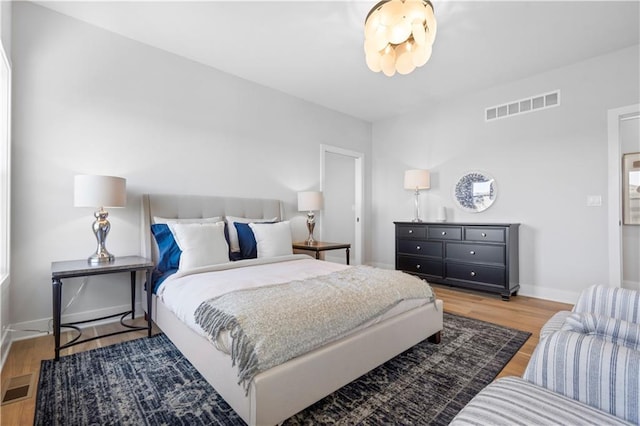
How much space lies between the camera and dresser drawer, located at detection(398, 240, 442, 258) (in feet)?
13.2

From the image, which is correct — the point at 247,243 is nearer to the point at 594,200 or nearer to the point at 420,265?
the point at 420,265

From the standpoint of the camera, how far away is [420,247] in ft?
13.8

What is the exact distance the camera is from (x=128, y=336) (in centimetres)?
247

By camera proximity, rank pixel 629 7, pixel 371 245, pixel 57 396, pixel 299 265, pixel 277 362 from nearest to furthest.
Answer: pixel 277 362 < pixel 57 396 < pixel 629 7 < pixel 299 265 < pixel 371 245

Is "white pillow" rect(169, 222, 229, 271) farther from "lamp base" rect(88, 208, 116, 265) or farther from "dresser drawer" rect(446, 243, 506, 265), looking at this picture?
"dresser drawer" rect(446, 243, 506, 265)

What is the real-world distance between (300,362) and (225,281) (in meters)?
0.86

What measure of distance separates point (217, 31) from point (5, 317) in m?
2.87

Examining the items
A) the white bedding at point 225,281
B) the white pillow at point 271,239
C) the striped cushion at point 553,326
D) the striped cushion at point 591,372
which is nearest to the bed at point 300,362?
the white bedding at point 225,281

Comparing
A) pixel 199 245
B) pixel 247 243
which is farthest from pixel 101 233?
pixel 247 243

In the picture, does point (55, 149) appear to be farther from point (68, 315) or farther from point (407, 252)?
point (407, 252)

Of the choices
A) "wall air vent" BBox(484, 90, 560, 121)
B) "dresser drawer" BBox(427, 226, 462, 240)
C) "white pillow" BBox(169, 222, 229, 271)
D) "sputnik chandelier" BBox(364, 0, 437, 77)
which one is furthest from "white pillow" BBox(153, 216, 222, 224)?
"wall air vent" BBox(484, 90, 560, 121)

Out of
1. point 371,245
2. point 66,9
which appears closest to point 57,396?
point 66,9

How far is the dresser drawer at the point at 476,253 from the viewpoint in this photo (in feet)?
11.4

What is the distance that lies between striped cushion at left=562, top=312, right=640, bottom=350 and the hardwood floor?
2.52 ft
